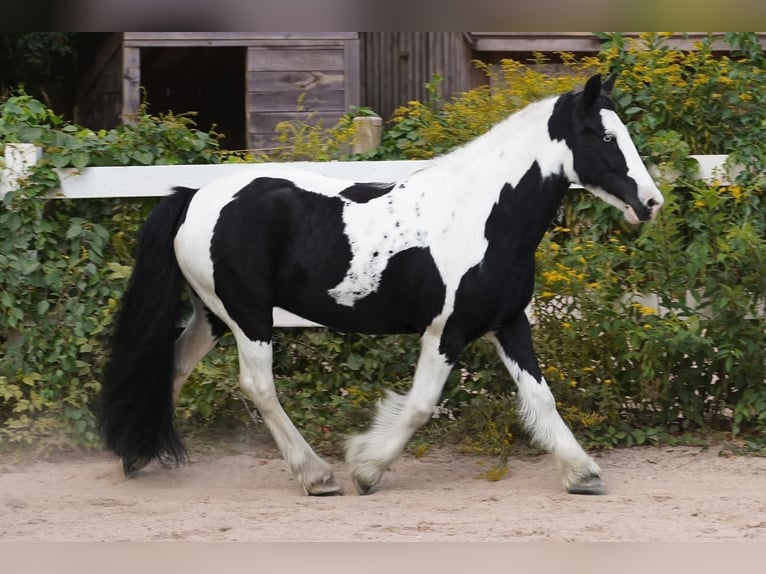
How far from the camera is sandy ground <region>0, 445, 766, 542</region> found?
4.08m

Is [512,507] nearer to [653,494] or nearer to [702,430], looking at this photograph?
[653,494]

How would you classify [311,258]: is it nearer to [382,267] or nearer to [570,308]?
[382,267]

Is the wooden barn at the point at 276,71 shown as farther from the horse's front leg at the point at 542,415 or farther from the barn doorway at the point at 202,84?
the horse's front leg at the point at 542,415

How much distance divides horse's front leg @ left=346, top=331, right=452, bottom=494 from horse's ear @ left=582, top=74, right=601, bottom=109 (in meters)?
1.27

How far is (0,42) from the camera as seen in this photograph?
12.4 m

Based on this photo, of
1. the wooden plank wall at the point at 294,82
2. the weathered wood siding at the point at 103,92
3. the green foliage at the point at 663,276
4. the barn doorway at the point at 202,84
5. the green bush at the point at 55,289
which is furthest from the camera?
the barn doorway at the point at 202,84

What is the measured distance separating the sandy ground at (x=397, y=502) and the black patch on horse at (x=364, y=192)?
4.67ft

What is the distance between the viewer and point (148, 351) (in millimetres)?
4895

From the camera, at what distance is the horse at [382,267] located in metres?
4.70

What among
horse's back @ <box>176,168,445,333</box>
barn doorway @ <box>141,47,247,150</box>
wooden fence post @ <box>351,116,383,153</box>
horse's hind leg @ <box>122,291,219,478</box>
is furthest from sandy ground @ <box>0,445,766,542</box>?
barn doorway @ <box>141,47,247,150</box>

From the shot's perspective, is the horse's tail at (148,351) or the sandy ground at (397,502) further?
the horse's tail at (148,351)

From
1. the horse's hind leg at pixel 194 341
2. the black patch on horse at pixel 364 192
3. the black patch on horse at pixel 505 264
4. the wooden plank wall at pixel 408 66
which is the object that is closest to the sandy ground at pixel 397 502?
the horse's hind leg at pixel 194 341

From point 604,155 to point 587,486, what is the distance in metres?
1.55

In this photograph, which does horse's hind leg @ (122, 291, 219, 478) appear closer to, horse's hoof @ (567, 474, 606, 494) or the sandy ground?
the sandy ground
